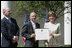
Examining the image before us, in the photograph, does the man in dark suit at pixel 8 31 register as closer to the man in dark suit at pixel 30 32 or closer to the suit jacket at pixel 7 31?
the suit jacket at pixel 7 31

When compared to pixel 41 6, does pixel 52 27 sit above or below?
below

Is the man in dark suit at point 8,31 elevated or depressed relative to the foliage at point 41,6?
depressed

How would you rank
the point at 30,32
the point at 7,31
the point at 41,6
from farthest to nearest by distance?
1. the point at 41,6
2. the point at 7,31
3. the point at 30,32

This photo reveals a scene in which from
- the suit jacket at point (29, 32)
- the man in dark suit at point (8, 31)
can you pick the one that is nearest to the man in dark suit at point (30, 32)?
the suit jacket at point (29, 32)

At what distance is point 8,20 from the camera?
710 cm

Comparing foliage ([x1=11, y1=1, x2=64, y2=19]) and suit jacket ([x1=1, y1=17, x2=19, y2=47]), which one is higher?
foliage ([x1=11, y1=1, x2=64, y2=19])

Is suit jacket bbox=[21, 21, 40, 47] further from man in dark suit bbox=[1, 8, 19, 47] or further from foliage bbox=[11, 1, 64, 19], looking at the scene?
foliage bbox=[11, 1, 64, 19]

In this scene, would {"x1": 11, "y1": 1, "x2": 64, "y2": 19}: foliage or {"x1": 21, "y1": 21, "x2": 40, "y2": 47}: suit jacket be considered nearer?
{"x1": 21, "y1": 21, "x2": 40, "y2": 47}: suit jacket

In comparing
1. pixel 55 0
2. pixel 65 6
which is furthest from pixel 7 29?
pixel 65 6

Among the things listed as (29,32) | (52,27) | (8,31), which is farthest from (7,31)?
(52,27)

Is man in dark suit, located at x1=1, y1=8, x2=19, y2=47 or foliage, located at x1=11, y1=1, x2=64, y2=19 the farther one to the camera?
foliage, located at x1=11, y1=1, x2=64, y2=19

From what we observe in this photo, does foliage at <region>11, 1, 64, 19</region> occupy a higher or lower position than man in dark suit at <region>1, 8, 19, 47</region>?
higher

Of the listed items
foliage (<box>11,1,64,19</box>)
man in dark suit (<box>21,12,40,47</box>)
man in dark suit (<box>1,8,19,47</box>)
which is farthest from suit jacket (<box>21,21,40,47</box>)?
foliage (<box>11,1,64,19</box>)

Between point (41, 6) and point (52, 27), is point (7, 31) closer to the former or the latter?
point (52, 27)
